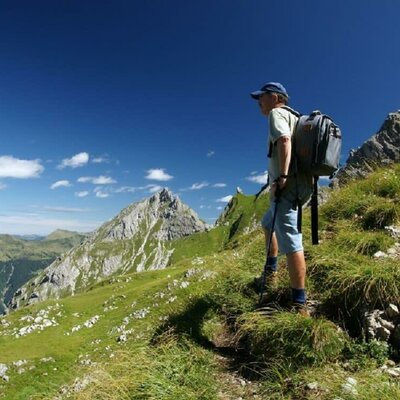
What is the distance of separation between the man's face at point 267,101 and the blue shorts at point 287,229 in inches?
80.6

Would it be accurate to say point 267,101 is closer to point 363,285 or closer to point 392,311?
point 363,285

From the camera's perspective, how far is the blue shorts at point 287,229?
7.34 m

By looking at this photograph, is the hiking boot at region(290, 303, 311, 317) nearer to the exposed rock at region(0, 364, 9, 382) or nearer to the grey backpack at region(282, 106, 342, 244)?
the grey backpack at region(282, 106, 342, 244)

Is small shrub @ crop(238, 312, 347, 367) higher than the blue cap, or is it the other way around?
the blue cap

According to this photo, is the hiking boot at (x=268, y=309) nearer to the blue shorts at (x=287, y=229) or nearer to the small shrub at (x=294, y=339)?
the small shrub at (x=294, y=339)

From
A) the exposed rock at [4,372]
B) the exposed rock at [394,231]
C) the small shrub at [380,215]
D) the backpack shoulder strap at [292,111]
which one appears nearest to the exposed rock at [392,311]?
the exposed rock at [394,231]

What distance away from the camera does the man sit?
725 centimetres

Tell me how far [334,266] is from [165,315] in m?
4.33

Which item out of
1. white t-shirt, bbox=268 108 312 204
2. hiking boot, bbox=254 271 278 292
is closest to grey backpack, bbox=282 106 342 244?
white t-shirt, bbox=268 108 312 204

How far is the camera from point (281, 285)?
8.29 metres

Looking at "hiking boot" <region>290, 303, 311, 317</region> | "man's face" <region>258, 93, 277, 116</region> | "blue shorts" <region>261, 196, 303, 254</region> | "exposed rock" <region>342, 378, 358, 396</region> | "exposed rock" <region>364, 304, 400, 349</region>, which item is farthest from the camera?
"man's face" <region>258, 93, 277, 116</region>

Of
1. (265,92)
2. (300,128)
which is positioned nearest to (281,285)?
(300,128)

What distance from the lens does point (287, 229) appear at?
747 cm

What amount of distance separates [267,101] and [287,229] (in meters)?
2.85
